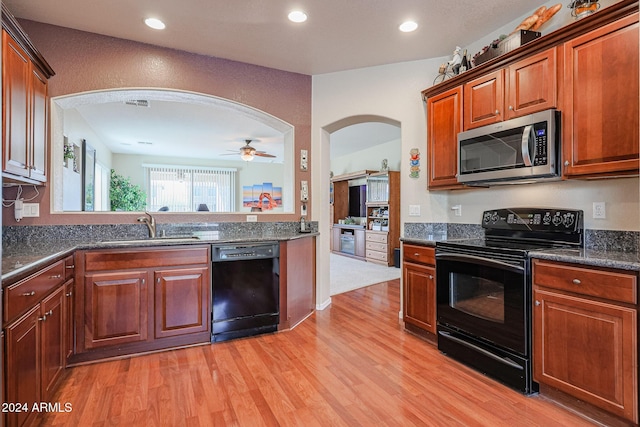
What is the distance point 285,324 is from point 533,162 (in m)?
2.44

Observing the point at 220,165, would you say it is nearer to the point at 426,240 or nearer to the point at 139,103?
the point at 139,103

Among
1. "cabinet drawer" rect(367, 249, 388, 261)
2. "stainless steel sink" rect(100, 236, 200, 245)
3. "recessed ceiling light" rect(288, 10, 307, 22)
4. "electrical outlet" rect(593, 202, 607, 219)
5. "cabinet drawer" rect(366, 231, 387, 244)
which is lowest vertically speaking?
"cabinet drawer" rect(367, 249, 388, 261)

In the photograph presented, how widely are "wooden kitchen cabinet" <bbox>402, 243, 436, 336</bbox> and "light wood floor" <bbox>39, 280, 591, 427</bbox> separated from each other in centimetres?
20

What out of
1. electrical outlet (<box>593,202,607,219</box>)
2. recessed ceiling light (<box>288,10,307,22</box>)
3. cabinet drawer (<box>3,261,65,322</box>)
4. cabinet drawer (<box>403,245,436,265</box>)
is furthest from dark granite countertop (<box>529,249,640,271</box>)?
cabinet drawer (<box>3,261,65,322</box>)

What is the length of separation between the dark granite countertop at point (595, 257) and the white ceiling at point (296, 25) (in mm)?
1885

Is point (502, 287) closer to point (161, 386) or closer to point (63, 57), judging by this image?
point (161, 386)

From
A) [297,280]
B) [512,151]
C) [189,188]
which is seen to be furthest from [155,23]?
[189,188]

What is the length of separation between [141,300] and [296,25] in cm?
255

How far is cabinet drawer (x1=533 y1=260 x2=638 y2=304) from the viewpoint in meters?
1.80

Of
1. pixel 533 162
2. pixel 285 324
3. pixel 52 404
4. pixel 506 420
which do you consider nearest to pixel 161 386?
pixel 52 404

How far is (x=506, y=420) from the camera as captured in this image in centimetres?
198

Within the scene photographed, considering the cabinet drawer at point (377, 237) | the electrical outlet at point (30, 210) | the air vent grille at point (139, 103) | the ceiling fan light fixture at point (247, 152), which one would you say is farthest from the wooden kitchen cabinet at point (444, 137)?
the ceiling fan light fixture at point (247, 152)

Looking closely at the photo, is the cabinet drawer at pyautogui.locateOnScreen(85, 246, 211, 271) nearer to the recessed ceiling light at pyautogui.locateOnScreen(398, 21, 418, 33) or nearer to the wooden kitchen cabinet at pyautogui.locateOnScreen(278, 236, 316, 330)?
the wooden kitchen cabinet at pyautogui.locateOnScreen(278, 236, 316, 330)

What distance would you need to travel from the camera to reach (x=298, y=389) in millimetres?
2297
